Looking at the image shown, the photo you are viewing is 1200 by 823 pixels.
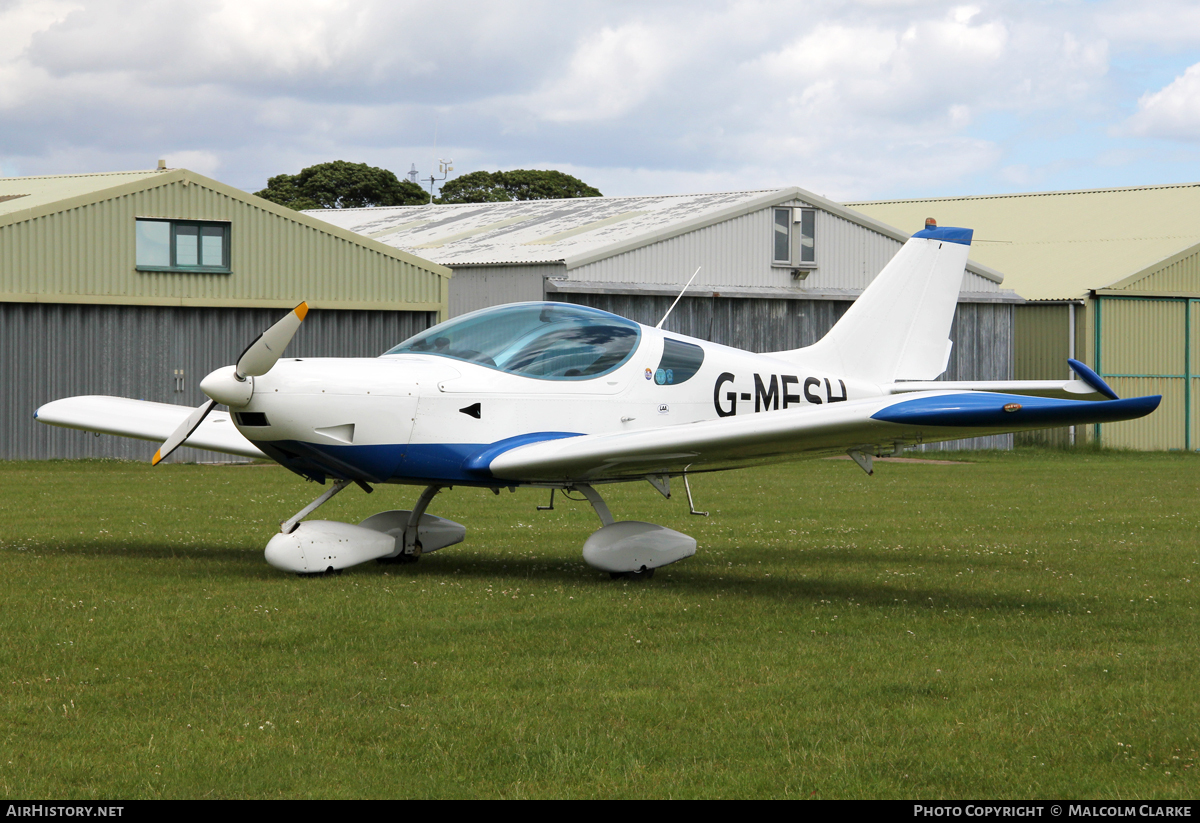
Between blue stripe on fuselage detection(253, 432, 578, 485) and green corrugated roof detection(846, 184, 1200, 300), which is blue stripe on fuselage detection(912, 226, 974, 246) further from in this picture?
green corrugated roof detection(846, 184, 1200, 300)

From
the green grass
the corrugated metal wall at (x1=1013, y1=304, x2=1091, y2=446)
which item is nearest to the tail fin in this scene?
the green grass

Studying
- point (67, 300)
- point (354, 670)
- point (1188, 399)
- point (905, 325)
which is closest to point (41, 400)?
point (67, 300)

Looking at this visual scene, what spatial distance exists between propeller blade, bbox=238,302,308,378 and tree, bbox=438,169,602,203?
222 feet

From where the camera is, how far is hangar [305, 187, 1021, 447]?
90.1 ft

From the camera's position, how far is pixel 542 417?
1055 centimetres

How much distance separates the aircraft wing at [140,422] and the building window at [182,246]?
12.5 m

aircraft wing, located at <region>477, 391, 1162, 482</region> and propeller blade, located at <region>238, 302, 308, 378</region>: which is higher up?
propeller blade, located at <region>238, 302, 308, 378</region>

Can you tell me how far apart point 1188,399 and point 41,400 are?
26426 mm

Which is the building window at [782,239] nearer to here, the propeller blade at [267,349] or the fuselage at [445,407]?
the fuselage at [445,407]

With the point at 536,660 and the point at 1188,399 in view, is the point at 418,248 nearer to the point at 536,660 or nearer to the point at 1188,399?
the point at 1188,399

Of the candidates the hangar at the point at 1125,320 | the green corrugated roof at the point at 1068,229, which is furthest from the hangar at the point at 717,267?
the green corrugated roof at the point at 1068,229

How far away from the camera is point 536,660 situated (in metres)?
7.34

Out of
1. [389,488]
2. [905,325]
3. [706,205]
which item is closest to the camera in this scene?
[905,325]

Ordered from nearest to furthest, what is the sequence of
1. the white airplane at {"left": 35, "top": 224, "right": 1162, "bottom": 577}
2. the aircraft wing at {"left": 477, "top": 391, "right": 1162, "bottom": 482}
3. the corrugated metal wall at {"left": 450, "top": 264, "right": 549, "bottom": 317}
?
the aircraft wing at {"left": 477, "top": 391, "right": 1162, "bottom": 482}, the white airplane at {"left": 35, "top": 224, "right": 1162, "bottom": 577}, the corrugated metal wall at {"left": 450, "top": 264, "right": 549, "bottom": 317}
